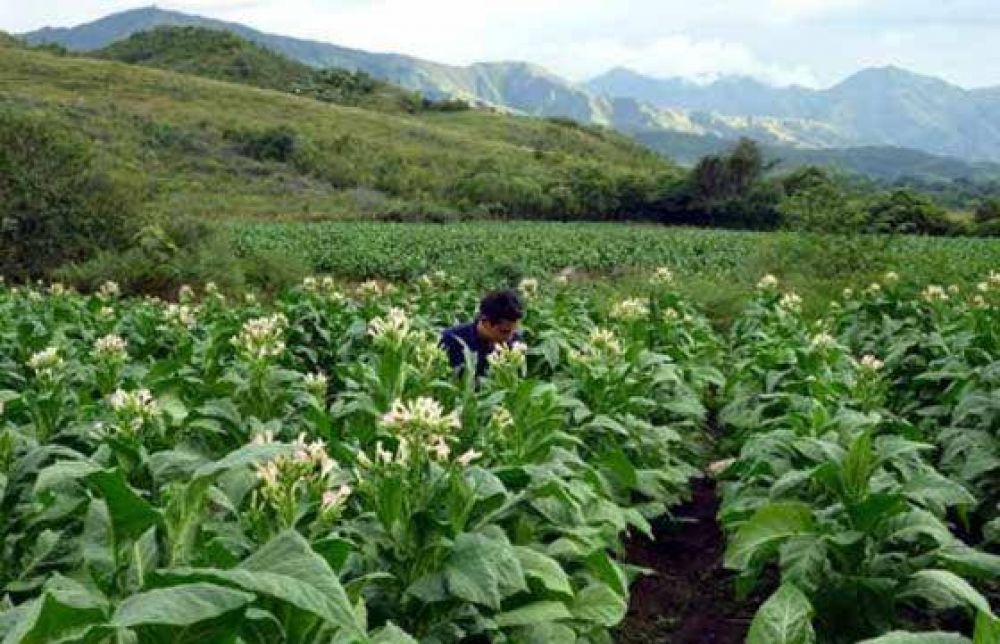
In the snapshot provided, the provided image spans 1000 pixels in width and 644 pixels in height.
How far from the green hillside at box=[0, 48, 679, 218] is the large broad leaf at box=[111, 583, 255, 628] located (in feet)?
177

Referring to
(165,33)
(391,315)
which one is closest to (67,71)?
(165,33)

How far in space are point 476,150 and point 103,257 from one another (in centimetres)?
8592

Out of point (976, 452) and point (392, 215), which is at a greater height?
point (976, 452)

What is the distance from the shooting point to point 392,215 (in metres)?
69.4

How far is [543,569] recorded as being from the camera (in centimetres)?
379

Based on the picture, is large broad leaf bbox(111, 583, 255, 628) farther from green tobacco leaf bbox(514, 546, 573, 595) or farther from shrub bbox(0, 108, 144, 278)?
shrub bbox(0, 108, 144, 278)

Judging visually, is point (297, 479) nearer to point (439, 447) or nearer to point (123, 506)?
point (123, 506)

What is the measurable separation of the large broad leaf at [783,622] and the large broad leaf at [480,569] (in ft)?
2.47

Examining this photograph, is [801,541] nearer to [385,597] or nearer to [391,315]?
[385,597]

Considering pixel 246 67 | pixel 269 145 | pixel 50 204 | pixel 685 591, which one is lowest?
pixel 269 145

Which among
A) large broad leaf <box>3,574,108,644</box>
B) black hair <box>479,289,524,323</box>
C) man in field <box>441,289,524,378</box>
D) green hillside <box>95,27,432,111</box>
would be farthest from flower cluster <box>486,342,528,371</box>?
green hillside <box>95,27,432,111</box>

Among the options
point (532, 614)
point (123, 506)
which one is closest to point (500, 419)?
point (532, 614)

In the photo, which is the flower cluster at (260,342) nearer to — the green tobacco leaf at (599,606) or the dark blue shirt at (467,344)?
the dark blue shirt at (467,344)

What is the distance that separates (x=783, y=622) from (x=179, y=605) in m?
2.01
